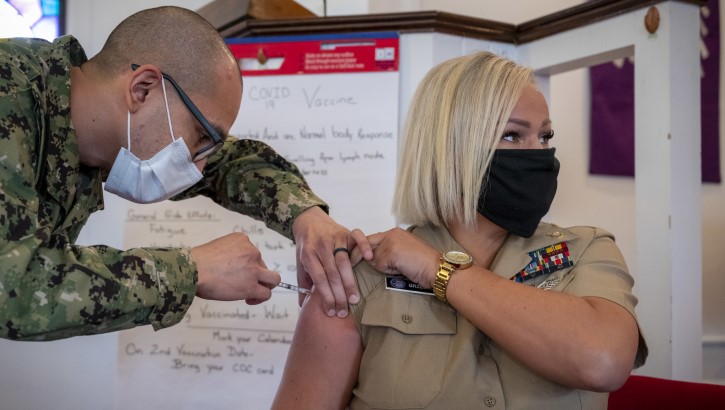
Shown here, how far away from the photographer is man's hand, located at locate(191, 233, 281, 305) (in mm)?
1542

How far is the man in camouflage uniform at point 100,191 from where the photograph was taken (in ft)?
4.33

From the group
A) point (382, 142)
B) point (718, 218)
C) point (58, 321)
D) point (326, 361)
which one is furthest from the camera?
point (718, 218)

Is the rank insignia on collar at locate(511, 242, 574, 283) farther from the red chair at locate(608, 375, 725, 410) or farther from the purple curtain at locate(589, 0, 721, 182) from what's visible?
the purple curtain at locate(589, 0, 721, 182)

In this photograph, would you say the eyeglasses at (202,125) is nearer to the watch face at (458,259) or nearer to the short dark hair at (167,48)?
the short dark hair at (167,48)

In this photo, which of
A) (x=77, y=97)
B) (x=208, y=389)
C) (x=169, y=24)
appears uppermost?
(x=169, y=24)

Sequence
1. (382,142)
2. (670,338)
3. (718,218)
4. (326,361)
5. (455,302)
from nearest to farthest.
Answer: (455,302), (326,361), (670,338), (382,142), (718,218)

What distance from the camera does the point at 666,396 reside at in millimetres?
1740

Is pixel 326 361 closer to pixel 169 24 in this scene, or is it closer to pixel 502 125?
pixel 502 125

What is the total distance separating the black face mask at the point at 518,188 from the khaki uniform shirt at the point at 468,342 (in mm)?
63

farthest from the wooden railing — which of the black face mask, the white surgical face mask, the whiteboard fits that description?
the white surgical face mask

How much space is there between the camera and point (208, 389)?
2842mm

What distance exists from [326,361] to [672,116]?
4.48 feet

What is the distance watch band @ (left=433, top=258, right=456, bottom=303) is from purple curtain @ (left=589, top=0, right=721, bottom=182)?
8.28ft

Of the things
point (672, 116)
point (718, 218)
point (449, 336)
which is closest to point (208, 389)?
point (449, 336)
